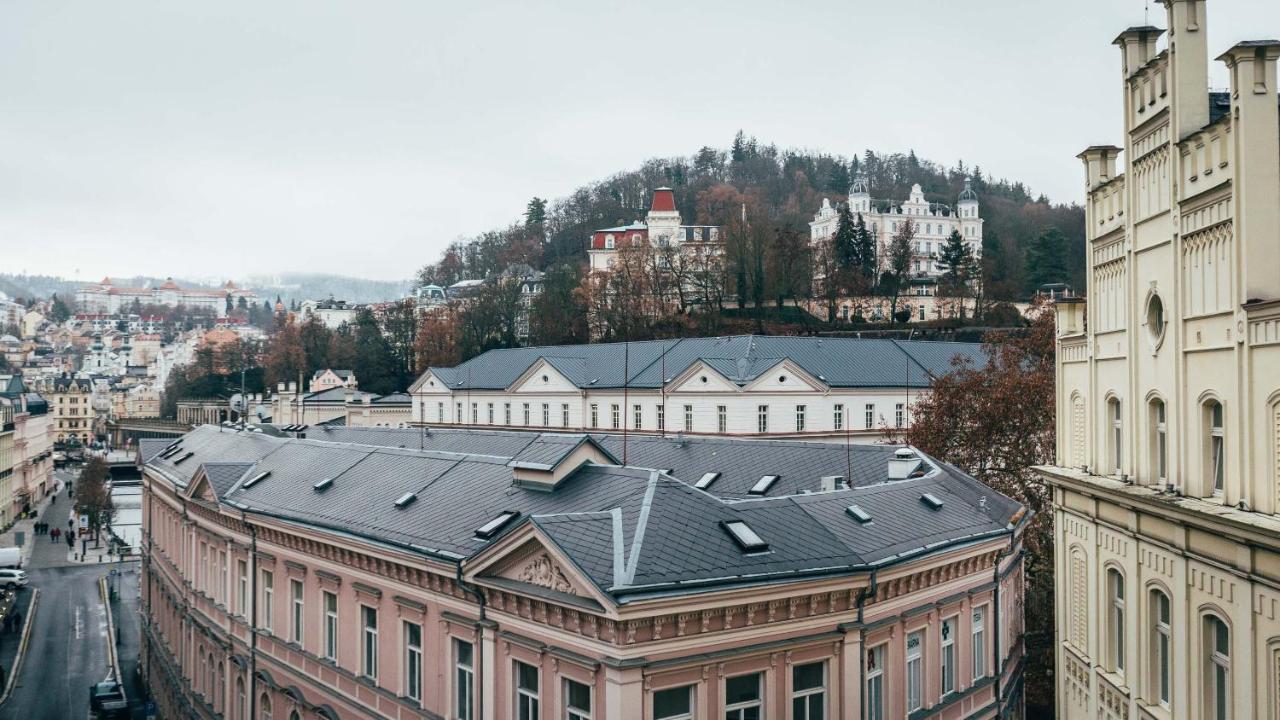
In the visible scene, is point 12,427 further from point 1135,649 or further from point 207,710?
point 1135,649

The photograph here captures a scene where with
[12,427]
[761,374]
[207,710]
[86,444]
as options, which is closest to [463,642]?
[207,710]

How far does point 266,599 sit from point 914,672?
15590 mm

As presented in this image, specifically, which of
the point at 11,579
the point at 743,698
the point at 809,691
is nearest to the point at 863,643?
the point at 809,691

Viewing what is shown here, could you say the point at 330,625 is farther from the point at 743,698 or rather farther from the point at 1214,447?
the point at 1214,447

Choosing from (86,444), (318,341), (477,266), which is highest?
(477,266)

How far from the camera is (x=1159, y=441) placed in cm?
1672

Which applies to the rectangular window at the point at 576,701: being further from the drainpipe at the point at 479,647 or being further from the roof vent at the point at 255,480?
the roof vent at the point at 255,480

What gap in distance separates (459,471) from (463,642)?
531 cm

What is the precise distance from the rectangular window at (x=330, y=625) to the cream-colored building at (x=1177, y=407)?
48.1 ft

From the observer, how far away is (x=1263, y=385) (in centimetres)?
1338

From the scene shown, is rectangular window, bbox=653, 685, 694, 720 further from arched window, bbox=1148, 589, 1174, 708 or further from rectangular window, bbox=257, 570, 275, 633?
rectangular window, bbox=257, 570, 275, 633

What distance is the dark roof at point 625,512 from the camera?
53.0 feet

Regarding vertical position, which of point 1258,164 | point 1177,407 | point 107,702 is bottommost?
point 107,702

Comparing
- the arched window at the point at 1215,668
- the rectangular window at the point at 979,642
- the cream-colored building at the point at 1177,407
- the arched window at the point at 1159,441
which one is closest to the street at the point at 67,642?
the rectangular window at the point at 979,642
